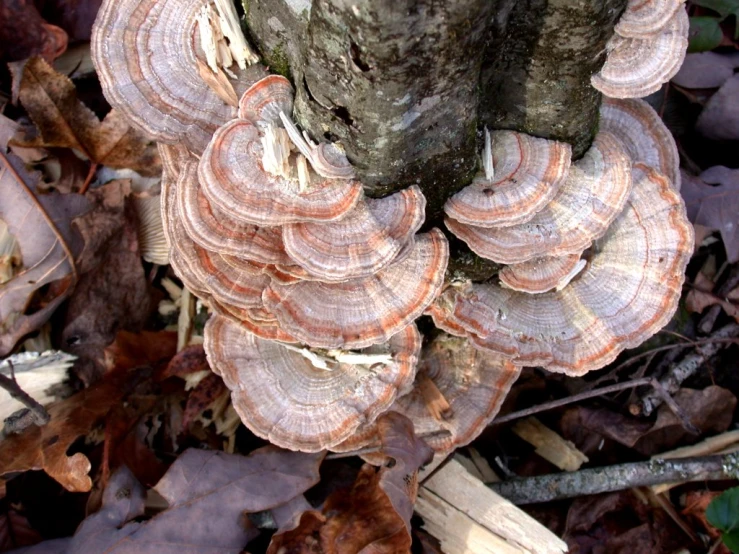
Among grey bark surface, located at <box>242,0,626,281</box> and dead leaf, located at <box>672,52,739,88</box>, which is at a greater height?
grey bark surface, located at <box>242,0,626,281</box>

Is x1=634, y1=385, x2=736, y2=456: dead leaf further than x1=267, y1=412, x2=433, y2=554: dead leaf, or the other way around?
x1=634, y1=385, x2=736, y2=456: dead leaf

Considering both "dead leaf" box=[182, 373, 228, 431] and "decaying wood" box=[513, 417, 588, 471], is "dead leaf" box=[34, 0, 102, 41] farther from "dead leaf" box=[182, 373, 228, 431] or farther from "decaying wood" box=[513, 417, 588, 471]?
"decaying wood" box=[513, 417, 588, 471]

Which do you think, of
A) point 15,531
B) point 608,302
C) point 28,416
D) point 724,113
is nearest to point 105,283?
point 28,416

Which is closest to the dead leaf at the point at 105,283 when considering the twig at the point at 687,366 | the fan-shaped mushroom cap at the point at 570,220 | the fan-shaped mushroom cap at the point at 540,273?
the fan-shaped mushroom cap at the point at 570,220

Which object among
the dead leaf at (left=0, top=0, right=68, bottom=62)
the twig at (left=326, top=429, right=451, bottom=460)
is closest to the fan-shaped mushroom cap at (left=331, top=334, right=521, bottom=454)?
the twig at (left=326, top=429, right=451, bottom=460)

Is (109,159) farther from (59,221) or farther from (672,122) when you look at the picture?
(672,122)

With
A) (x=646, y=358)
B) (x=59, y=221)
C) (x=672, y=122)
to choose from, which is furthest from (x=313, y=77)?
(x=672, y=122)
